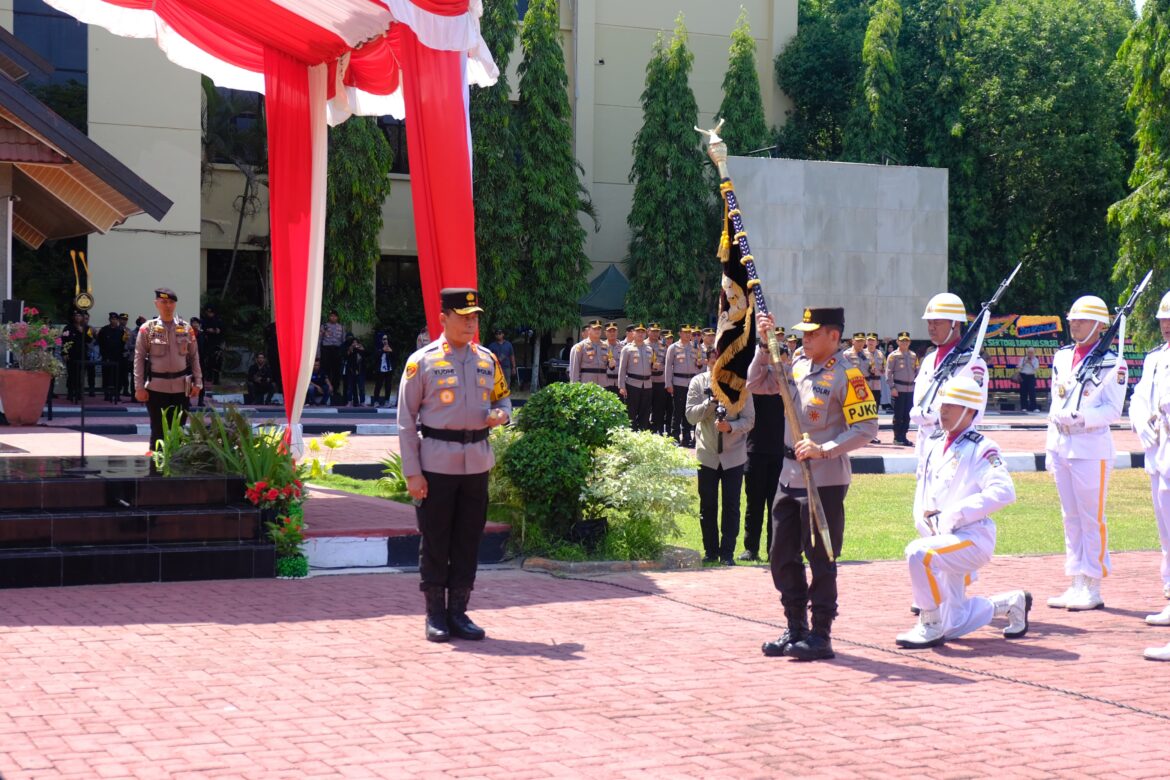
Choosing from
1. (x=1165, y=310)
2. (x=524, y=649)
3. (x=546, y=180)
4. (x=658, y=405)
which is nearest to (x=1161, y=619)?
(x=1165, y=310)

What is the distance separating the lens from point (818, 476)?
283 inches

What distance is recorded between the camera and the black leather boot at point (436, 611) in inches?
296

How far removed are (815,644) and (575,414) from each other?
12.1 ft

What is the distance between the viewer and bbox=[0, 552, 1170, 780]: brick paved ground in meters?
5.27

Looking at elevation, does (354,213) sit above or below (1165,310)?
above

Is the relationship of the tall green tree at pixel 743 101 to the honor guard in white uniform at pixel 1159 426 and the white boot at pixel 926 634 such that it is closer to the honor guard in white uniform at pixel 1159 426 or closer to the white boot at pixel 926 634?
the honor guard in white uniform at pixel 1159 426

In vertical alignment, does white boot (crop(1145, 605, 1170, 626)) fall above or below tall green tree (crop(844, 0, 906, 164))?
below

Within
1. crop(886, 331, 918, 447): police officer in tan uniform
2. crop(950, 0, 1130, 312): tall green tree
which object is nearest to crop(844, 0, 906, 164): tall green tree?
crop(950, 0, 1130, 312): tall green tree

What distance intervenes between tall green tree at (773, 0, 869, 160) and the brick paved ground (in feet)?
111

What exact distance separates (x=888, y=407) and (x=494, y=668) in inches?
1155

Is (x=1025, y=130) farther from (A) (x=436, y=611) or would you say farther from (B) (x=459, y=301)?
(A) (x=436, y=611)

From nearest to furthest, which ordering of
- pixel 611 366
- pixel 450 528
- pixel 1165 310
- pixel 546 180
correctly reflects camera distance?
1. pixel 450 528
2. pixel 1165 310
3. pixel 611 366
4. pixel 546 180

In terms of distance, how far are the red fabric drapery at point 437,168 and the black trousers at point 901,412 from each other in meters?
14.9

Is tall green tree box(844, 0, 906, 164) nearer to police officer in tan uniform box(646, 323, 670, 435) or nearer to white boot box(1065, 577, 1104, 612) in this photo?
police officer in tan uniform box(646, 323, 670, 435)
